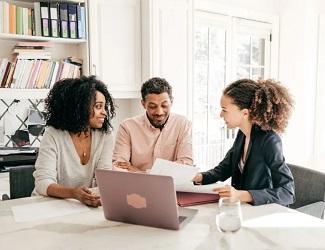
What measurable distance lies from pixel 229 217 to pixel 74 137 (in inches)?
39.0

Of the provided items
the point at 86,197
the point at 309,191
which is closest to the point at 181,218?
the point at 86,197

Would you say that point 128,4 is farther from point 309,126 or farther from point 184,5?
point 309,126

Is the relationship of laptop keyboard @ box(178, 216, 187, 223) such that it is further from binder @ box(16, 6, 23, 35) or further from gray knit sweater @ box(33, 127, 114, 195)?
binder @ box(16, 6, 23, 35)

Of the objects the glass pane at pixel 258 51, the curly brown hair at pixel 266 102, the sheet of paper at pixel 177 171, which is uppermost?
the glass pane at pixel 258 51

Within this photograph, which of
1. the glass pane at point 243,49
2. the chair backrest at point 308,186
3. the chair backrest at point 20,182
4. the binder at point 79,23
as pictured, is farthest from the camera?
the glass pane at point 243,49

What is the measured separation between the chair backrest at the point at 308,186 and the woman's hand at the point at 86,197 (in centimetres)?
104

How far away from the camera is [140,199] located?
1213 mm

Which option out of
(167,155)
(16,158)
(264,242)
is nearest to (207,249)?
(264,242)

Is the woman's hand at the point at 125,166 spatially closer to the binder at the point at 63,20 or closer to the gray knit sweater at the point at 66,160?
the gray knit sweater at the point at 66,160

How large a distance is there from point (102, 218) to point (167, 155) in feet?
3.45

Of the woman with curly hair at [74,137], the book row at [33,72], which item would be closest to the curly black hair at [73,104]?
the woman with curly hair at [74,137]

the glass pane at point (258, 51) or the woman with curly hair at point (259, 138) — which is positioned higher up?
the glass pane at point (258, 51)

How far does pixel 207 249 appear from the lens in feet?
3.37

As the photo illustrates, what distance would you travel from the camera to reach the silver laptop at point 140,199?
116 cm
